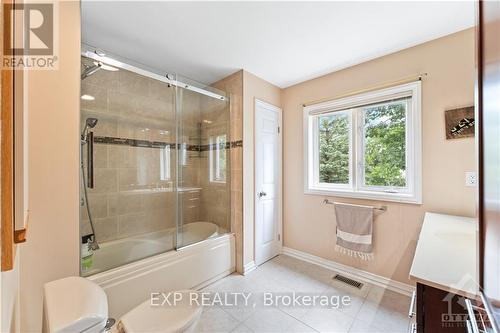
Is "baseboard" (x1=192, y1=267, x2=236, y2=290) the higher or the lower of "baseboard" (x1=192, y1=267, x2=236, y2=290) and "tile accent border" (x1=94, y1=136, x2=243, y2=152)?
the lower

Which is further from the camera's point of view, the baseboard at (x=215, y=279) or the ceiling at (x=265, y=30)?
the baseboard at (x=215, y=279)

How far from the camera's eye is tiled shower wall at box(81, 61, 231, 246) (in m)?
2.20

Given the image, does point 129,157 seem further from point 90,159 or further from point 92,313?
point 92,313

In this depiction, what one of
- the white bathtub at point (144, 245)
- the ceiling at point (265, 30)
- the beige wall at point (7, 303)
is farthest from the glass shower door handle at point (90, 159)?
the beige wall at point (7, 303)

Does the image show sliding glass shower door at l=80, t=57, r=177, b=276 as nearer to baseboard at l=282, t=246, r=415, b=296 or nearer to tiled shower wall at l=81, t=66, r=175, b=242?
tiled shower wall at l=81, t=66, r=175, b=242

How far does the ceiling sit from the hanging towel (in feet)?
5.46

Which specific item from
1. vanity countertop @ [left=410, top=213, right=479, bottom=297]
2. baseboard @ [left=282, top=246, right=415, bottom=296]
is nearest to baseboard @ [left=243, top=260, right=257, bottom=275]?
baseboard @ [left=282, top=246, right=415, bottom=296]

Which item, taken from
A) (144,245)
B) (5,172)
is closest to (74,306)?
(5,172)

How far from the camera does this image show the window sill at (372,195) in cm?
201

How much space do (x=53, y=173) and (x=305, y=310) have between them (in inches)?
85.9

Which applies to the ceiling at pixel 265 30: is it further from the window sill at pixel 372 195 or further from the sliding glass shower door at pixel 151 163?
the window sill at pixel 372 195

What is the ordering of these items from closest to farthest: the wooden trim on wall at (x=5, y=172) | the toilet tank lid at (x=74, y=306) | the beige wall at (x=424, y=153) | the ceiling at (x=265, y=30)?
the wooden trim on wall at (x=5, y=172)
the toilet tank lid at (x=74, y=306)
the ceiling at (x=265, y=30)
the beige wall at (x=424, y=153)

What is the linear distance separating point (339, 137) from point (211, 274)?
7.35 feet

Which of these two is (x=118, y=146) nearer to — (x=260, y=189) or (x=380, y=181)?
(x=260, y=189)
